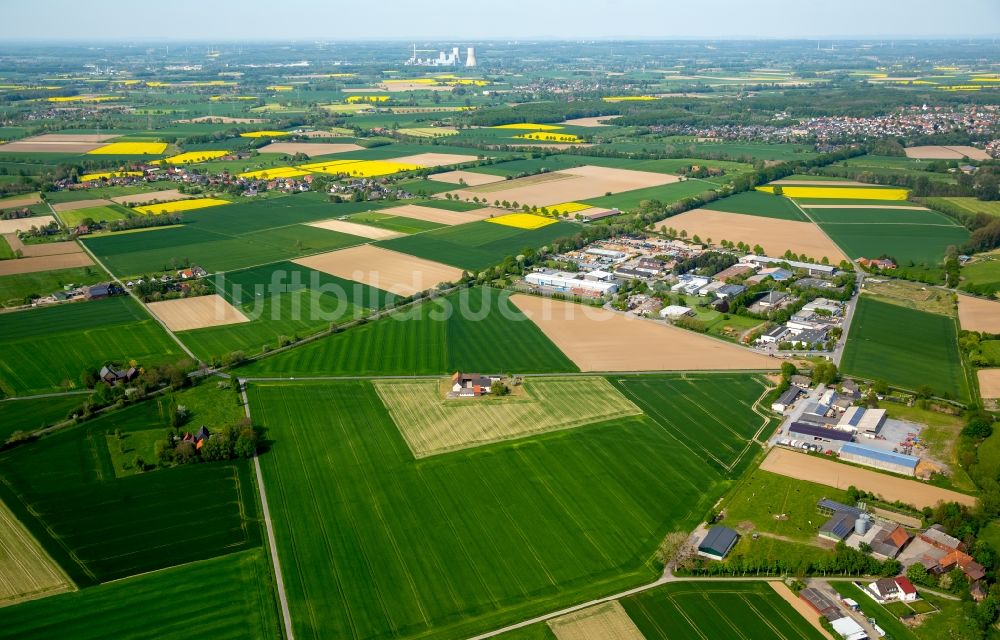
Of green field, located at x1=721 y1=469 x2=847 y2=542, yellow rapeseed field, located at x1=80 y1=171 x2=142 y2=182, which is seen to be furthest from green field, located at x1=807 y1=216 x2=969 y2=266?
yellow rapeseed field, located at x1=80 y1=171 x2=142 y2=182

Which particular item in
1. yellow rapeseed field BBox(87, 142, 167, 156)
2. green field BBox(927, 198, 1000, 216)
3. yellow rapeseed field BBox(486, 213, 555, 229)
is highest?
green field BBox(927, 198, 1000, 216)

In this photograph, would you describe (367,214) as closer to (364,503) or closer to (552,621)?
(364,503)

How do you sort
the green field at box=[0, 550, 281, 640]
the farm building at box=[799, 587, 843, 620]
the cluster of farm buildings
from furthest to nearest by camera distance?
the cluster of farm buildings < the farm building at box=[799, 587, 843, 620] < the green field at box=[0, 550, 281, 640]

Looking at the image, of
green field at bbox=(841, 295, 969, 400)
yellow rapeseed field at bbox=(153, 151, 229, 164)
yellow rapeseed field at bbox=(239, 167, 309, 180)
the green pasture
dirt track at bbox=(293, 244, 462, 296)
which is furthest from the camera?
yellow rapeseed field at bbox=(153, 151, 229, 164)

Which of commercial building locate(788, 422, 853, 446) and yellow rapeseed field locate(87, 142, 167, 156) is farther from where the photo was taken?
yellow rapeseed field locate(87, 142, 167, 156)

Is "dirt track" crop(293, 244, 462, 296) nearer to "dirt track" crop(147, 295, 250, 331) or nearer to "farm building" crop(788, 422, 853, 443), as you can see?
"dirt track" crop(147, 295, 250, 331)

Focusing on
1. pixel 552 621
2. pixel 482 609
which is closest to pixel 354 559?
pixel 482 609
